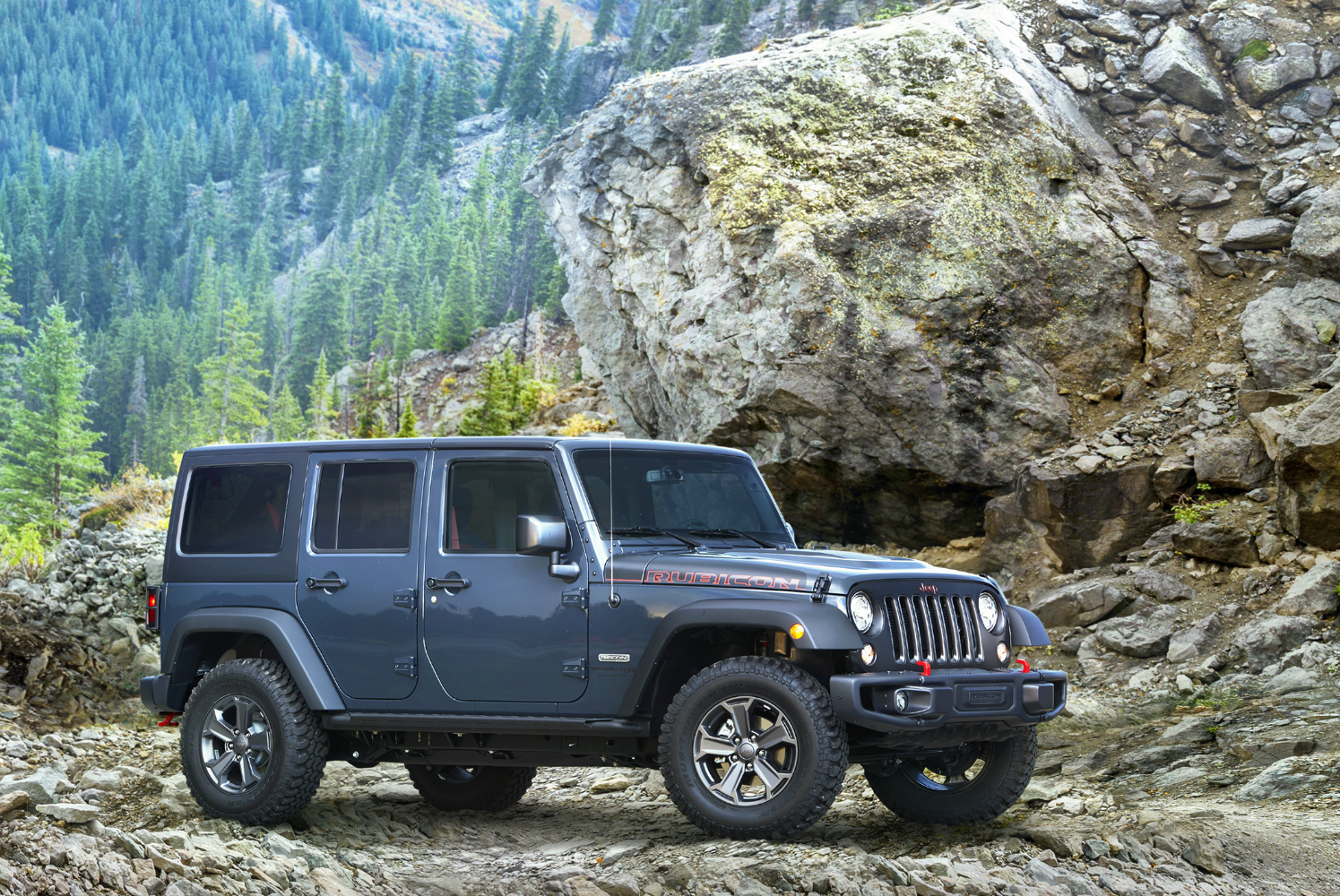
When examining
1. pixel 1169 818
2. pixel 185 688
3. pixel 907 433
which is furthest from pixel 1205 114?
pixel 185 688

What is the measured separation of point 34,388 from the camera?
164 feet

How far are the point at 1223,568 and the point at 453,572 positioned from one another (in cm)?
855

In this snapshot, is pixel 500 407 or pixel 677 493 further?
pixel 500 407

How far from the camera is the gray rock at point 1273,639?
9766mm

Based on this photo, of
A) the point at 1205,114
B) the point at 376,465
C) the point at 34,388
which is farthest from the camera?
the point at 34,388

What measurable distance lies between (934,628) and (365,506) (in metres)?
3.52

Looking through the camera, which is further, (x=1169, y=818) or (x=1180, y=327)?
(x=1180, y=327)

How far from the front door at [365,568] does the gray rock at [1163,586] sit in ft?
26.5

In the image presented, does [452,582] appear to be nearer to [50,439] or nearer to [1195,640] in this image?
[1195,640]

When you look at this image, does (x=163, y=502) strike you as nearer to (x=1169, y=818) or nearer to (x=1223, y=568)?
(x=1223, y=568)

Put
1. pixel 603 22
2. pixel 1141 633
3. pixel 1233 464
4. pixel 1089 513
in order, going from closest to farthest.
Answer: pixel 1141 633
pixel 1233 464
pixel 1089 513
pixel 603 22

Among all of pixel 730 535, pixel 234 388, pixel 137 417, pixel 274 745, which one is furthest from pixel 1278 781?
pixel 137 417

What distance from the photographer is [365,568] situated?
22.5 feet

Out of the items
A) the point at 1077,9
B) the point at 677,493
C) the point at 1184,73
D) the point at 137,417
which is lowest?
the point at 677,493
